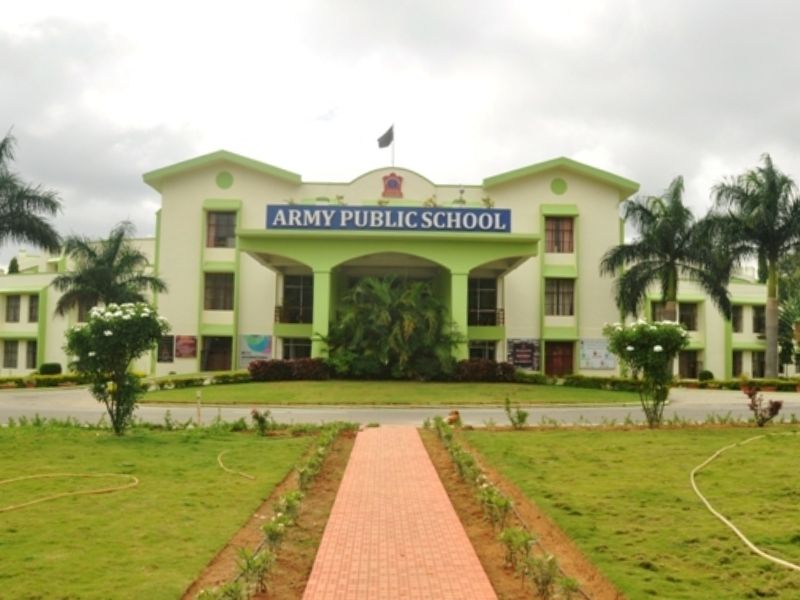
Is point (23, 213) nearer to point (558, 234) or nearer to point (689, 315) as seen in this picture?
point (558, 234)

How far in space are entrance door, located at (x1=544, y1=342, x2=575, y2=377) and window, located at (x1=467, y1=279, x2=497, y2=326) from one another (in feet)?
11.0

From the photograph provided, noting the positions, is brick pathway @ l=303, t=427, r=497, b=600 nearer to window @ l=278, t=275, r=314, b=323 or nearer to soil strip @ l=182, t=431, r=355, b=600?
soil strip @ l=182, t=431, r=355, b=600

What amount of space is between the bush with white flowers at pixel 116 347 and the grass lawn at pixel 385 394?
8.50 meters

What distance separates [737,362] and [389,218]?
78.9 ft

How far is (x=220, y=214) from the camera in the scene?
38875mm

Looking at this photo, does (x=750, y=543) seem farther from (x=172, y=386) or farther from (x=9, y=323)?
(x=9, y=323)

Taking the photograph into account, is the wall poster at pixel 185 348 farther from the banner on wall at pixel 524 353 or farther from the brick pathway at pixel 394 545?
the brick pathway at pixel 394 545

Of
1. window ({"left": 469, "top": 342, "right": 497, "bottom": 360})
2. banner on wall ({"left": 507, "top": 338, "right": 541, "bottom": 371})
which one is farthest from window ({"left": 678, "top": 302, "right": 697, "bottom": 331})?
window ({"left": 469, "top": 342, "right": 497, "bottom": 360})

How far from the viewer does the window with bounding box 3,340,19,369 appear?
4425cm

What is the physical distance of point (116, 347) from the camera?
15.0m

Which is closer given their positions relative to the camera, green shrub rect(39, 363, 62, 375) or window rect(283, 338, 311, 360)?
window rect(283, 338, 311, 360)

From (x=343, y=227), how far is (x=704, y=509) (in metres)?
24.8

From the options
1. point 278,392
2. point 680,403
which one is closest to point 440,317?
point 278,392

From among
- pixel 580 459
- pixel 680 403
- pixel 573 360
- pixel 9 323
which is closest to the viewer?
pixel 580 459
